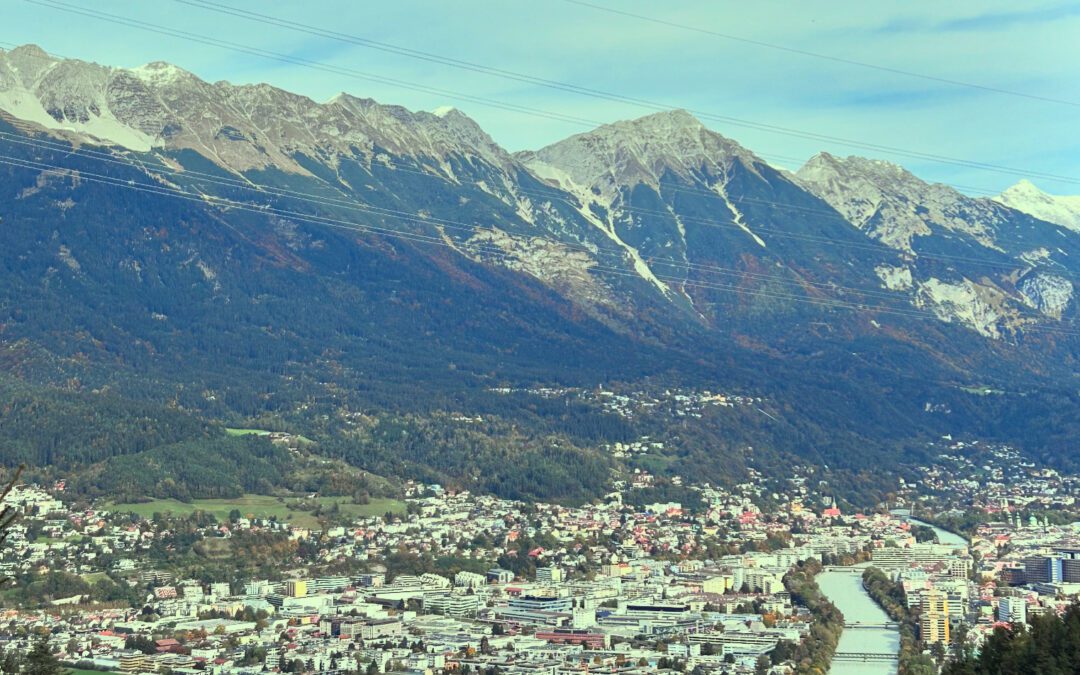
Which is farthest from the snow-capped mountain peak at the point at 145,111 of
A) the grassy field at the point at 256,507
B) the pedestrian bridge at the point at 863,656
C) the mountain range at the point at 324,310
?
the pedestrian bridge at the point at 863,656

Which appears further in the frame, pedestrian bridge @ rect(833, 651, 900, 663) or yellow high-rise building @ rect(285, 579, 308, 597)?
yellow high-rise building @ rect(285, 579, 308, 597)

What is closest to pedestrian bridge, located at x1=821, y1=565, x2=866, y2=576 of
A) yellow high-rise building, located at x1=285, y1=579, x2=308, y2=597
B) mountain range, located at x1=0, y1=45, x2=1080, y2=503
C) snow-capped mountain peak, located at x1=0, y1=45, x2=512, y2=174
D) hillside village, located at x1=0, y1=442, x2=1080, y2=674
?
hillside village, located at x1=0, y1=442, x2=1080, y2=674

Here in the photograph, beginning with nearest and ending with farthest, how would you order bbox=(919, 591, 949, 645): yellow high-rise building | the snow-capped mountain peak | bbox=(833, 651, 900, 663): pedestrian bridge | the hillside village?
bbox=(833, 651, 900, 663): pedestrian bridge < the hillside village < bbox=(919, 591, 949, 645): yellow high-rise building < the snow-capped mountain peak

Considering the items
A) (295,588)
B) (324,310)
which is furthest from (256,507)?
(324,310)

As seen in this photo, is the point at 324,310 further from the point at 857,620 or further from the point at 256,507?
the point at 857,620

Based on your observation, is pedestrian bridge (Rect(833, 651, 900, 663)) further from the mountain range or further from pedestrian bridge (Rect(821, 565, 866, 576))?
the mountain range

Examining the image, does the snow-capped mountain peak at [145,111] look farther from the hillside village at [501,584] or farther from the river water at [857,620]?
the river water at [857,620]

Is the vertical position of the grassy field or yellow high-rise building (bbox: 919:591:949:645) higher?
the grassy field
